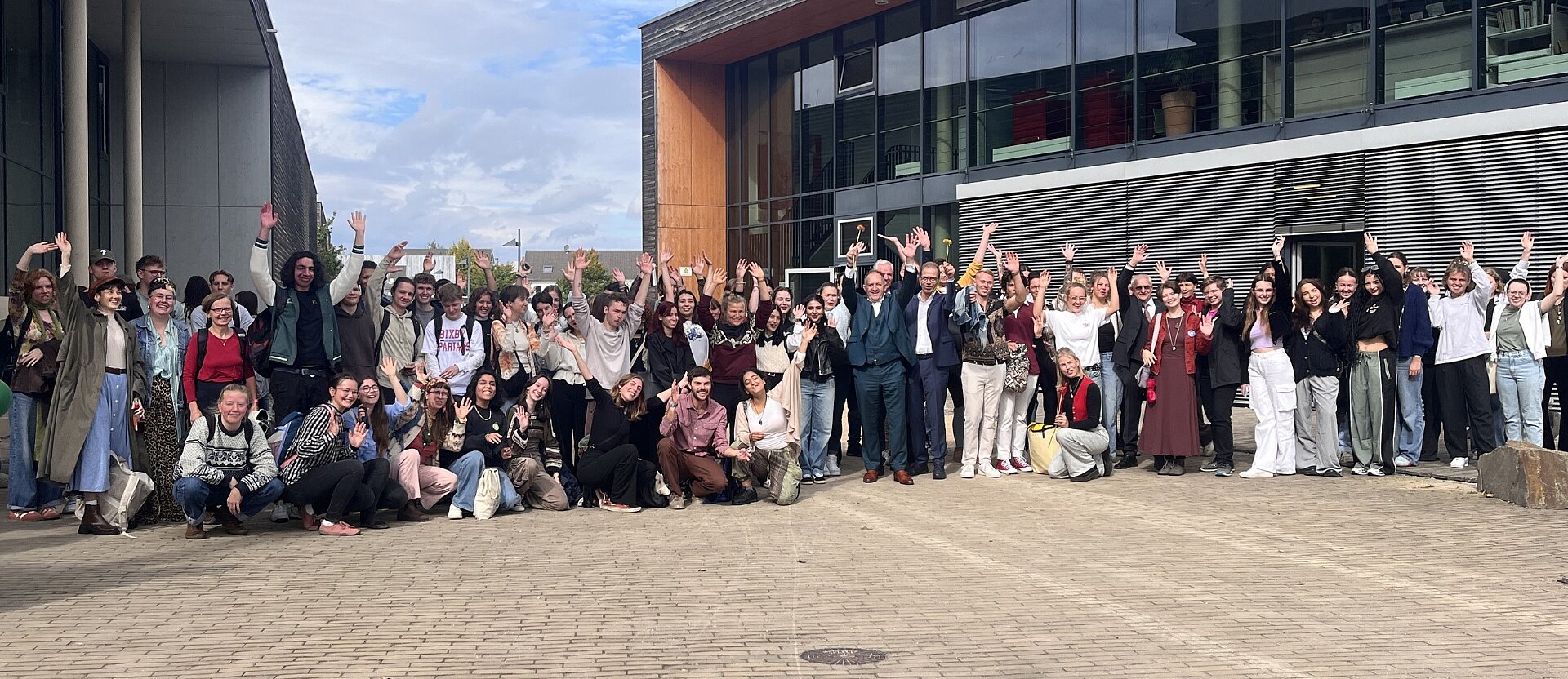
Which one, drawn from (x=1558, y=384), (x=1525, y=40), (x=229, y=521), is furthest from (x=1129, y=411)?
(x=229, y=521)

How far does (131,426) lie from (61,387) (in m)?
0.54

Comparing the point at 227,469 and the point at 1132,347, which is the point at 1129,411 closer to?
the point at 1132,347

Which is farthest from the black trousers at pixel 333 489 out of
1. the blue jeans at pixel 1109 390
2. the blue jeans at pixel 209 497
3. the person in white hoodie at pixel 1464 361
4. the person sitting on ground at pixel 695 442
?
the person in white hoodie at pixel 1464 361

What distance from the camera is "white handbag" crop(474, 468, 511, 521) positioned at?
31.3 ft

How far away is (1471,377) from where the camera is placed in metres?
11.6

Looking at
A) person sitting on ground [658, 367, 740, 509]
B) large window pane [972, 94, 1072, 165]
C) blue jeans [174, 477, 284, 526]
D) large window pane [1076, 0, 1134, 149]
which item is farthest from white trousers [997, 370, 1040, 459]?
large window pane [972, 94, 1072, 165]

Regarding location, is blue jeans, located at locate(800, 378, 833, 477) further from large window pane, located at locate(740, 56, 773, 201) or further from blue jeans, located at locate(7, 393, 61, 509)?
large window pane, located at locate(740, 56, 773, 201)

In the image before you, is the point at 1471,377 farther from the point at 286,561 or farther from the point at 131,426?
the point at 131,426

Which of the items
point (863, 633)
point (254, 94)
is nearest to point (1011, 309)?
point (863, 633)

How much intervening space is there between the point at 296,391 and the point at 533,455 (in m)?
1.78

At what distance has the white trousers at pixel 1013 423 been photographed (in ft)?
39.4

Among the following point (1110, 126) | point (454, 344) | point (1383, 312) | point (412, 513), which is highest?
point (1110, 126)

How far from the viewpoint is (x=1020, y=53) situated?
2345cm

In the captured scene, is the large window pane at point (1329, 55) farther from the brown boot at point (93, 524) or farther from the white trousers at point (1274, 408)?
the brown boot at point (93, 524)
